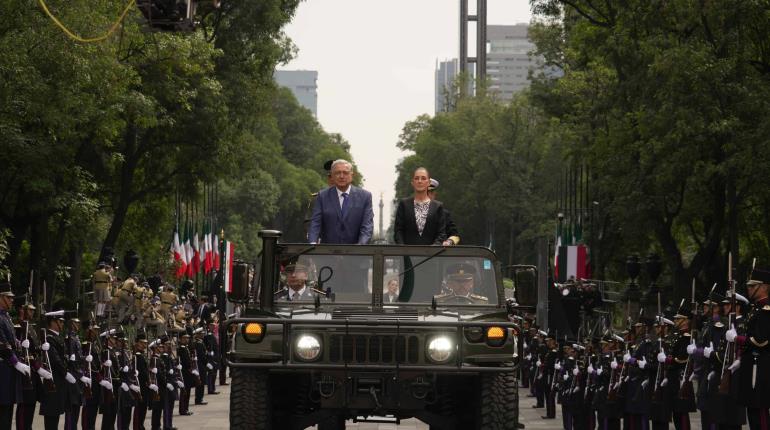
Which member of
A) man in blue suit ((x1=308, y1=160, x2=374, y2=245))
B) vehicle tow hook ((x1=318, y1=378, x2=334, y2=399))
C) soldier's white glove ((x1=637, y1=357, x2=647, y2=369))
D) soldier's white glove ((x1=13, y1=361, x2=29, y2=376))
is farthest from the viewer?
soldier's white glove ((x1=637, y1=357, x2=647, y2=369))

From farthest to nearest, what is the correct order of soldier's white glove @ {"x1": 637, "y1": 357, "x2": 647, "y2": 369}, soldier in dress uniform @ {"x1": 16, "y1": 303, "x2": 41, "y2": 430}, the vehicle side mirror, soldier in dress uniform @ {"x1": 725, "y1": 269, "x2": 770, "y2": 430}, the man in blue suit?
soldier's white glove @ {"x1": 637, "y1": 357, "x2": 647, "y2": 369}, soldier in dress uniform @ {"x1": 16, "y1": 303, "x2": 41, "y2": 430}, soldier in dress uniform @ {"x1": 725, "y1": 269, "x2": 770, "y2": 430}, the man in blue suit, the vehicle side mirror

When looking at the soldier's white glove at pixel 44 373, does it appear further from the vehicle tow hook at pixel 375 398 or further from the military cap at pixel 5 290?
the vehicle tow hook at pixel 375 398

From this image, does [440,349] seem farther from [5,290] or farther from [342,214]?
[5,290]

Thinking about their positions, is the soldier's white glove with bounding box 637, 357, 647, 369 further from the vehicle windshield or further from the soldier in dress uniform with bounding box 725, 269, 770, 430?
the vehicle windshield

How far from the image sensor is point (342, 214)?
15.2 meters

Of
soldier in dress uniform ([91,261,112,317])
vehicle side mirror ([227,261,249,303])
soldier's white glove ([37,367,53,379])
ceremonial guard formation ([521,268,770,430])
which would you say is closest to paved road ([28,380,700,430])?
ceremonial guard formation ([521,268,770,430])

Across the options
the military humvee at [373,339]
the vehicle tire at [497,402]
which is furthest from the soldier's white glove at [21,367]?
the vehicle tire at [497,402]

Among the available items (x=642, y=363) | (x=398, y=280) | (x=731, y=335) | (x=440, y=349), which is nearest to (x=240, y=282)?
(x=398, y=280)

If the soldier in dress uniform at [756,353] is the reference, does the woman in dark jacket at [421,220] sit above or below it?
above

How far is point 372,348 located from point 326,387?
56 cm

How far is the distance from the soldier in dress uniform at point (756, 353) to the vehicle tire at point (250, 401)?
6486mm

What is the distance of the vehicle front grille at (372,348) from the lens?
1284cm

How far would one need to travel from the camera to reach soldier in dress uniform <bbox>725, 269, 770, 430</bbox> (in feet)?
55.6

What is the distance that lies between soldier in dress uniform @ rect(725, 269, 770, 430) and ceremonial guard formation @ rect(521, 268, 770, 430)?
0.4 inches
